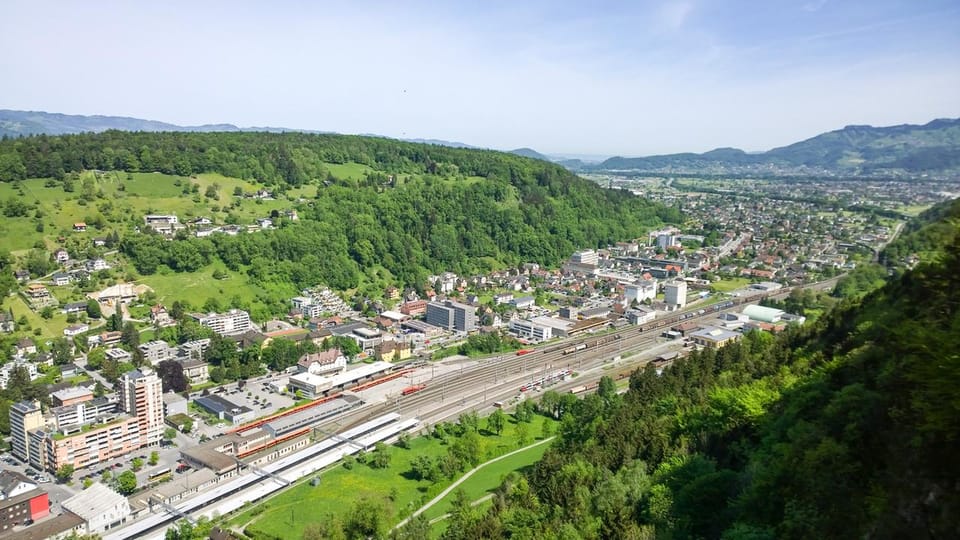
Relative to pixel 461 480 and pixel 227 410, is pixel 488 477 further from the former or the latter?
pixel 227 410

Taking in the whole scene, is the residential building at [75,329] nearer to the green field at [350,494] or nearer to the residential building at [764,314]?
the green field at [350,494]

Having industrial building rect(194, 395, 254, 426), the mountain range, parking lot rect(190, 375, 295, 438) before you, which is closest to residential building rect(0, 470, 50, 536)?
parking lot rect(190, 375, 295, 438)

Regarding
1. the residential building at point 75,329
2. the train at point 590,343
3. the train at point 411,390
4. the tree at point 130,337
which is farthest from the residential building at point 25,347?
the train at point 590,343

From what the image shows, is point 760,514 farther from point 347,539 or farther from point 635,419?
point 347,539

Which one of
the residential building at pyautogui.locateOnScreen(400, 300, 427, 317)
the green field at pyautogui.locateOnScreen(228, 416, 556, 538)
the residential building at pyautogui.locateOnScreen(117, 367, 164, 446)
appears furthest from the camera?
the residential building at pyautogui.locateOnScreen(400, 300, 427, 317)

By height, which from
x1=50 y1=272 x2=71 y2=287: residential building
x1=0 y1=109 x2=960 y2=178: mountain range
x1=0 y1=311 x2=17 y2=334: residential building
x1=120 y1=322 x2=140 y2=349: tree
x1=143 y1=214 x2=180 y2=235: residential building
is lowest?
x1=120 y1=322 x2=140 y2=349: tree

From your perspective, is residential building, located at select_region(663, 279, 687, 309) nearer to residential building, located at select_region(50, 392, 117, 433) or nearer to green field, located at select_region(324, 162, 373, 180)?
green field, located at select_region(324, 162, 373, 180)

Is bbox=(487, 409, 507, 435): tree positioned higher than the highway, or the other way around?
bbox=(487, 409, 507, 435): tree

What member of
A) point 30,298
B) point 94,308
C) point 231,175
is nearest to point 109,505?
point 94,308
